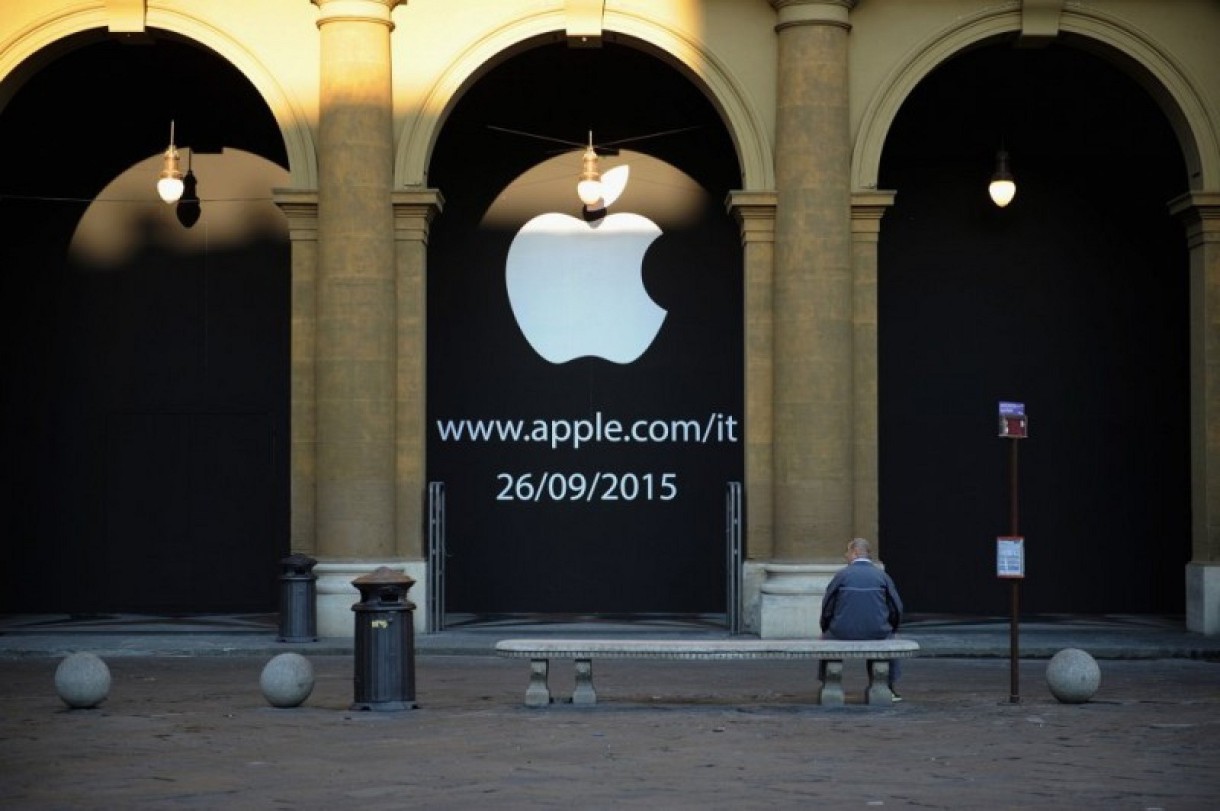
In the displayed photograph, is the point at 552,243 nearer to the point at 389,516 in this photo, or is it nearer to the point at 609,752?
the point at 389,516

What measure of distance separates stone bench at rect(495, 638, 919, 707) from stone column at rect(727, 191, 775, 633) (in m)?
7.35

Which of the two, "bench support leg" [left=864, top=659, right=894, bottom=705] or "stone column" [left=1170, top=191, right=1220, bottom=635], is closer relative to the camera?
"bench support leg" [left=864, top=659, right=894, bottom=705]

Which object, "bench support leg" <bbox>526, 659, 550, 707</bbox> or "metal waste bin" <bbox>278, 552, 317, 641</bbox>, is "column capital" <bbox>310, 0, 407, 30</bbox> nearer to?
"metal waste bin" <bbox>278, 552, 317, 641</bbox>

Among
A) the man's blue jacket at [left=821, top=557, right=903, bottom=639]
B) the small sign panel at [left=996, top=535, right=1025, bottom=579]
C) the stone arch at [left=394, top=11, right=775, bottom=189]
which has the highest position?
the stone arch at [left=394, top=11, right=775, bottom=189]

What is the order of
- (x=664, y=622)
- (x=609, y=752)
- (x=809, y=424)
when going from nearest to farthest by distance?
(x=609, y=752)
(x=809, y=424)
(x=664, y=622)

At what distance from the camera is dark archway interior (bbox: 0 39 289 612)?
88.5ft

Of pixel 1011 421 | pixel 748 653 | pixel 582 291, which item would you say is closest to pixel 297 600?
pixel 582 291

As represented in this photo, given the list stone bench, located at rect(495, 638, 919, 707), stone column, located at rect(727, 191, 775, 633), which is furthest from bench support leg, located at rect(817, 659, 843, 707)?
A: stone column, located at rect(727, 191, 775, 633)

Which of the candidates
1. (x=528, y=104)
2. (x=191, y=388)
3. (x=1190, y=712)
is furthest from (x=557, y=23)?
(x=1190, y=712)

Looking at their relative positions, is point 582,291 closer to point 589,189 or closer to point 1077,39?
point 589,189

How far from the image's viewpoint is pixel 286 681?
15.9 metres

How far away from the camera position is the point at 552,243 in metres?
27.0

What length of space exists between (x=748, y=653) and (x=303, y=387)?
9.52 meters

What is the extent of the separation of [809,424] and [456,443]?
552 centimetres
